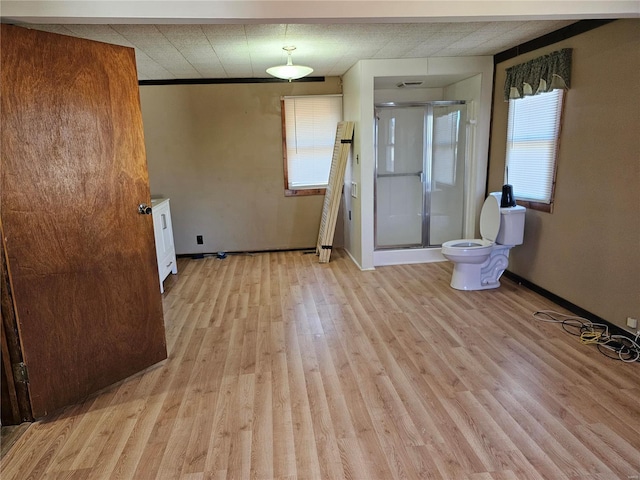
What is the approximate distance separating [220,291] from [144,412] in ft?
6.44

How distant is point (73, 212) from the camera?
2.14m

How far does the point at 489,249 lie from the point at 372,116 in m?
1.79

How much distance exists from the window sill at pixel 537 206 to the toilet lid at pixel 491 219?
288mm

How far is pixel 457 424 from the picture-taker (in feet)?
6.57

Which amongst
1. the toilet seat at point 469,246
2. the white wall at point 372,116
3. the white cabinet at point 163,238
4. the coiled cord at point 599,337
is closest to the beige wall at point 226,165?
the white cabinet at point 163,238

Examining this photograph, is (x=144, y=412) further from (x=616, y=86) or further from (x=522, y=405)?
(x=616, y=86)

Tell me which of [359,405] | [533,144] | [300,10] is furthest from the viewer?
[533,144]

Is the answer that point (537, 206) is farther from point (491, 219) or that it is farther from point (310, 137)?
point (310, 137)

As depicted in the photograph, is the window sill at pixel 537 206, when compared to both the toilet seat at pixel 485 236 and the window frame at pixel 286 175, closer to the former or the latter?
the toilet seat at pixel 485 236

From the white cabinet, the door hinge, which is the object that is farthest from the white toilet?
the door hinge

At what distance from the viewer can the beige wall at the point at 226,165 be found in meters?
5.17

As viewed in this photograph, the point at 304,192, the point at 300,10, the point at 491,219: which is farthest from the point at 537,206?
the point at 304,192

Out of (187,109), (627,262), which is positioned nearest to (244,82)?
(187,109)

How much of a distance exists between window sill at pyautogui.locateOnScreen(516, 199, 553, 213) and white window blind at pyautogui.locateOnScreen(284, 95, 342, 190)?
2.49 m
